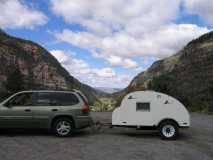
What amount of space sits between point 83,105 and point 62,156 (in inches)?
155

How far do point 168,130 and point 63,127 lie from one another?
4013 millimetres

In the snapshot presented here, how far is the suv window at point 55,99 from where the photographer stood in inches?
511

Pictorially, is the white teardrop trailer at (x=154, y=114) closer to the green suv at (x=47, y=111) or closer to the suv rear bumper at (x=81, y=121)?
the suv rear bumper at (x=81, y=121)

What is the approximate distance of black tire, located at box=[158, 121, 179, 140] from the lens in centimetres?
1270

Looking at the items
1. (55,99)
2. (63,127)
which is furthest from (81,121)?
(55,99)

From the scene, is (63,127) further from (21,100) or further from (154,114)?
(154,114)

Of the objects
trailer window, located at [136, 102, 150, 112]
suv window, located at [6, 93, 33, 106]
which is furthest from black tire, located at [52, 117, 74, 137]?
trailer window, located at [136, 102, 150, 112]

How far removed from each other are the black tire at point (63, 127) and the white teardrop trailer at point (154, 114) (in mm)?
1802

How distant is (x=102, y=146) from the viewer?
35.7 feet

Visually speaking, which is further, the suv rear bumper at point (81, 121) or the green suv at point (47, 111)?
the suv rear bumper at point (81, 121)

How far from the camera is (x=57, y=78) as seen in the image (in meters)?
93.4

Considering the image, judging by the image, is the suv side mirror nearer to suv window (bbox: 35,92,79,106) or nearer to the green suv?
the green suv

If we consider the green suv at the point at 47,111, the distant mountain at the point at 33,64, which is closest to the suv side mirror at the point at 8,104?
the green suv at the point at 47,111

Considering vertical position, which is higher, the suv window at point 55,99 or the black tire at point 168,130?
the suv window at point 55,99
